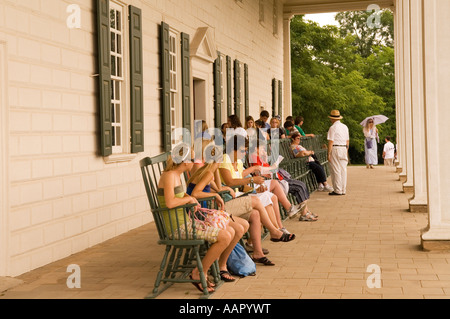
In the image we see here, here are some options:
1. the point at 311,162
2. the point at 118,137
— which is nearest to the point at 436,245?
the point at 118,137

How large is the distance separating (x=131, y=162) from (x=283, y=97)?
59.0 ft

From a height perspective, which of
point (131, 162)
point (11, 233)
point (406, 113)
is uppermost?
point (406, 113)

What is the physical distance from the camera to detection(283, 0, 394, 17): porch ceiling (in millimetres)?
26864

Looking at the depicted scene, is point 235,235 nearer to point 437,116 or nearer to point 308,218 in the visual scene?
point 437,116

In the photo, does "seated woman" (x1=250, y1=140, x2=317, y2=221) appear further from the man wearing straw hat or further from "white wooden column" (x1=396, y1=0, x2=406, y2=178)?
"white wooden column" (x1=396, y1=0, x2=406, y2=178)

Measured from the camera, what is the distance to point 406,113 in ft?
49.9

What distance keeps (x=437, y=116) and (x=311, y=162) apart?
301 inches

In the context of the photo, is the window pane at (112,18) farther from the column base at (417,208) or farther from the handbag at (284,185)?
the column base at (417,208)

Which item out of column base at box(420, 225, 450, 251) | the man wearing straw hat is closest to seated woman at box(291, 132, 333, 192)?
the man wearing straw hat

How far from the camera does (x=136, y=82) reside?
34.4ft

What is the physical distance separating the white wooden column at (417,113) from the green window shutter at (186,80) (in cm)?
402

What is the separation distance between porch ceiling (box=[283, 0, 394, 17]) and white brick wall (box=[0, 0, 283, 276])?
1682cm

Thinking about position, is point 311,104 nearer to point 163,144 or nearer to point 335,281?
point 163,144
